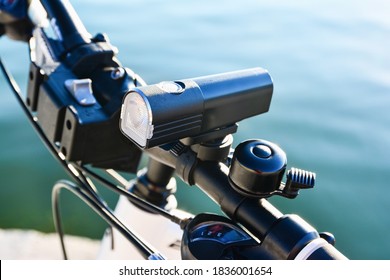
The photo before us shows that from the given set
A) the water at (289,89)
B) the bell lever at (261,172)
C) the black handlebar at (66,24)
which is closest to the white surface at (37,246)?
the water at (289,89)

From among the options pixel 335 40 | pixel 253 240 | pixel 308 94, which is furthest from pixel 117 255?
pixel 335 40

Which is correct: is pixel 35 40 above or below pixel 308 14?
above

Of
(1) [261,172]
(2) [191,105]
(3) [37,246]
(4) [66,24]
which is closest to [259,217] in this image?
(1) [261,172]

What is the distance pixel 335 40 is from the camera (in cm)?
189

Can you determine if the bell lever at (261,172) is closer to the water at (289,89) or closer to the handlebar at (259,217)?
the handlebar at (259,217)

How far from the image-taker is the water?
1.41 metres

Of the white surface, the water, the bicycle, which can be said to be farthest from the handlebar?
the white surface

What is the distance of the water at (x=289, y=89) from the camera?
55.7 inches

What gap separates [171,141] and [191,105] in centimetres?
5

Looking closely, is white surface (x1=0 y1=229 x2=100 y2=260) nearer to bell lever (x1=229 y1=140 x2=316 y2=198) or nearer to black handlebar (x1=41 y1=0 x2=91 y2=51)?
black handlebar (x1=41 y1=0 x2=91 y2=51)

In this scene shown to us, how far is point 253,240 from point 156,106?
0.20 metres

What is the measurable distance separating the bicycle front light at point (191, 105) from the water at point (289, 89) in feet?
2.69
